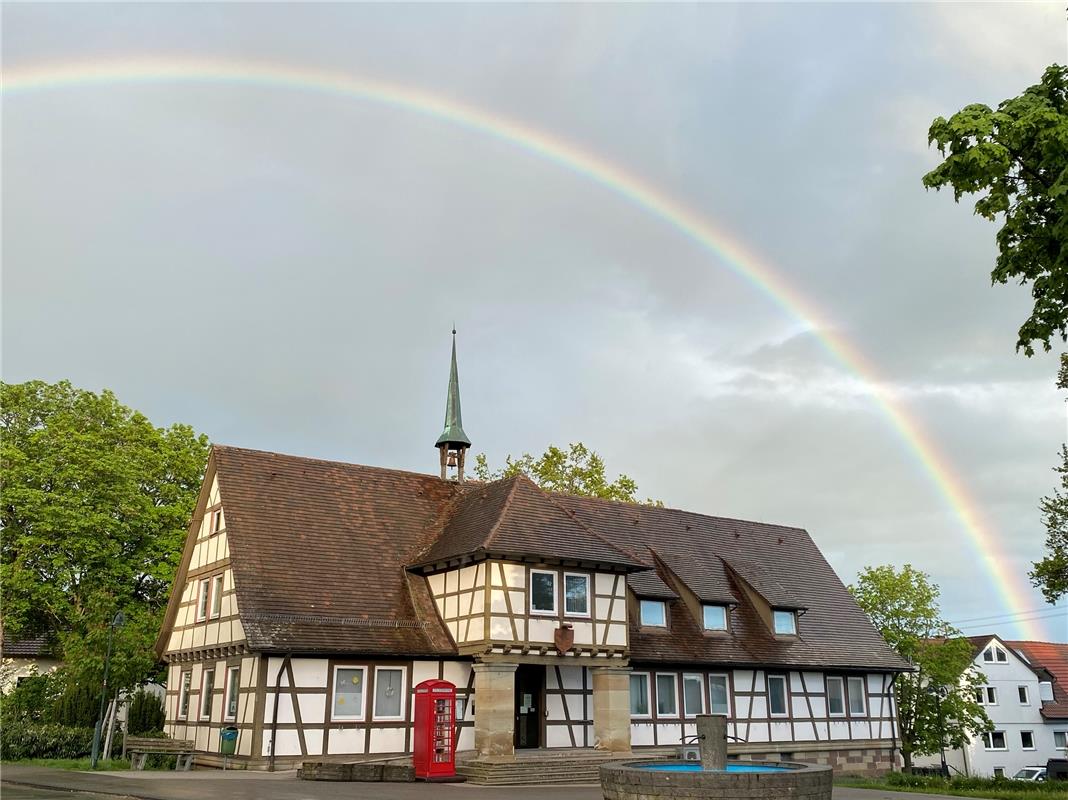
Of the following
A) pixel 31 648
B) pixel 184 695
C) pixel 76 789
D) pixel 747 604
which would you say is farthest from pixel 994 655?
pixel 76 789

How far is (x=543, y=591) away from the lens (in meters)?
27.2

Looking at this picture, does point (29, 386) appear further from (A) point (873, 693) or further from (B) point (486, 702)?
(A) point (873, 693)

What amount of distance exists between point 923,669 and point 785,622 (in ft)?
42.5

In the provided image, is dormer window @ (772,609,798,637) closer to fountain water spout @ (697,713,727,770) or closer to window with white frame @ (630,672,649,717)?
window with white frame @ (630,672,649,717)

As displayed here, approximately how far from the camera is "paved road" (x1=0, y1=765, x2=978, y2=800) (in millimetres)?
17438

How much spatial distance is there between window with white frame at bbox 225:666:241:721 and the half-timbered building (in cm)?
6

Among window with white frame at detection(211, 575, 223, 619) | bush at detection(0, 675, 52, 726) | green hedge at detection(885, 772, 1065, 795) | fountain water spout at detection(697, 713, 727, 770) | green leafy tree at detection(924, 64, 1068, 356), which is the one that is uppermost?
green leafy tree at detection(924, 64, 1068, 356)

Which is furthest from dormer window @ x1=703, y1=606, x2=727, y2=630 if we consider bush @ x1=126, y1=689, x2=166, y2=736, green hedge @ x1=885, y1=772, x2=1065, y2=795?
bush @ x1=126, y1=689, x2=166, y2=736

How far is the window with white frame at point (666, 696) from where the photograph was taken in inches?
1197

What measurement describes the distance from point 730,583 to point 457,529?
1176 cm

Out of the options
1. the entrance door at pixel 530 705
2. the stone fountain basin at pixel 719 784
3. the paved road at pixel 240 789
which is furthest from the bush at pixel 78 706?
the stone fountain basin at pixel 719 784

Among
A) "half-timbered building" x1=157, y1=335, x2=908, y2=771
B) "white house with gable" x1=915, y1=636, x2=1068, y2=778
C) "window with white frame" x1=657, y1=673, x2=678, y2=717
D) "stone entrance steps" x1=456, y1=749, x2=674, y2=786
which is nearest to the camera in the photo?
"stone entrance steps" x1=456, y1=749, x2=674, y2=786

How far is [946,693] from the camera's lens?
4384 centimetres

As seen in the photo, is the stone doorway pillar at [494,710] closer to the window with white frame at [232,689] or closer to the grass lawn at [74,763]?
the window with white frame at [232,689]
